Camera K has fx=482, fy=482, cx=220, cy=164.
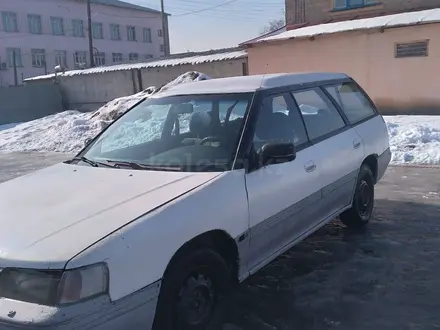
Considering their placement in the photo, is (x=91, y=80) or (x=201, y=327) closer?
(x=201, y=327)

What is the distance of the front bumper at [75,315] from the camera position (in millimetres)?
2199

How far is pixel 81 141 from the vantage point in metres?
14.5

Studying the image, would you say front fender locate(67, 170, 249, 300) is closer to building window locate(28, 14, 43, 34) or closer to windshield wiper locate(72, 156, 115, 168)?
windshield wiper locate(72, 156, 115, 168)

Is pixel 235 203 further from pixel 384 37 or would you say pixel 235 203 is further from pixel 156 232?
pixel 384 37

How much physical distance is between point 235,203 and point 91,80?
2328cm

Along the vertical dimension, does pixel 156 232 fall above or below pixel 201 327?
above

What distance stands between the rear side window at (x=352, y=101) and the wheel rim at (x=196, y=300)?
2.72m

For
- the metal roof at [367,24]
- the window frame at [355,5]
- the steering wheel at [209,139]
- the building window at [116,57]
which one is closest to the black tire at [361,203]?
the steering wheel at [209,139]

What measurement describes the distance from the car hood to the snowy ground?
37.4 inches

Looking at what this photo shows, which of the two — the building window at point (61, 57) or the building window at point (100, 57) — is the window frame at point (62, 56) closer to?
the building window at point (61, 57)

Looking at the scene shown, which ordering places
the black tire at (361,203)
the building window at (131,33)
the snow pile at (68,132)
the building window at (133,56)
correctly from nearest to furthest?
the black tire at (361,203) → the snow pile at (68,132) → the building window at (131,33) → the building window at (133,56)

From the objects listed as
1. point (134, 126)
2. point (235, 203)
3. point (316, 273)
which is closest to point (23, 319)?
point (235, 203)

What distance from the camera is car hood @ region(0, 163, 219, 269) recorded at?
2.36 m

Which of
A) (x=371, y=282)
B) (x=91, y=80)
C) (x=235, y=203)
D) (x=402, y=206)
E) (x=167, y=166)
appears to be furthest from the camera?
(x=91, y=80)
